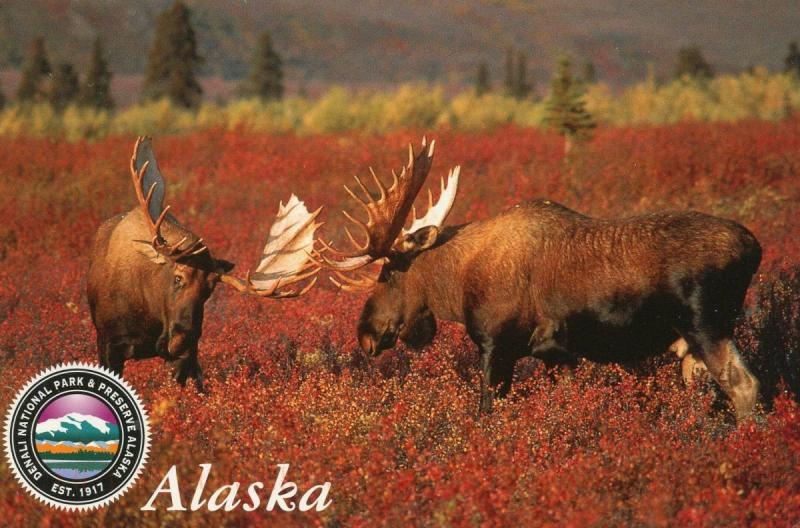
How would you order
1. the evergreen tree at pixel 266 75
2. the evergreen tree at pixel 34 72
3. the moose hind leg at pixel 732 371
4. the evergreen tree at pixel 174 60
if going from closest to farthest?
the moose hind leg at pixel 732 371 < the evergreen tree at pixel 174 60 < the evergreen tree at pixel 266 75 < the evergreen tree at pixel 34 72

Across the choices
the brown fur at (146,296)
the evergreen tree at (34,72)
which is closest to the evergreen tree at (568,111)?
the brown fur at (146,296)

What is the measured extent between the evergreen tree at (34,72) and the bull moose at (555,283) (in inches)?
2052

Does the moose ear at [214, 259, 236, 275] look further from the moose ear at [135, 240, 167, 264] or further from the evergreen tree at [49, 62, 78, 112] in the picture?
the evergreen tree at [49, 62, 78, 112]

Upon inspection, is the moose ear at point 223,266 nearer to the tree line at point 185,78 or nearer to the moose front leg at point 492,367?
the moose front leg at point 492,367

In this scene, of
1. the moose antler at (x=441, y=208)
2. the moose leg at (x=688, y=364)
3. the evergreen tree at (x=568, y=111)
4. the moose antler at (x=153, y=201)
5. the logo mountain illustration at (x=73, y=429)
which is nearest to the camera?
the logo mountain illustration at (x=73, y=429)

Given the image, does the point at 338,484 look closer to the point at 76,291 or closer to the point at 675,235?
the point at 675,235

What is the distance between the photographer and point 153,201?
6219 mm

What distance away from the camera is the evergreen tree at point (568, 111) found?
18.8m

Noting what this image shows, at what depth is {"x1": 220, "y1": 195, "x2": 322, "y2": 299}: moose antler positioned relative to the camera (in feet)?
19.7

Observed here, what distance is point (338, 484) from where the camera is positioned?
4.59m

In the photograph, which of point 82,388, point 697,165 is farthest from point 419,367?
point 697,165

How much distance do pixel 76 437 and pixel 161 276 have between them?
1.61 metres

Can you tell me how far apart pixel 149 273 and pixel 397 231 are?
1.70 meters

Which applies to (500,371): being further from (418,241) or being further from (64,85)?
(64,85)
